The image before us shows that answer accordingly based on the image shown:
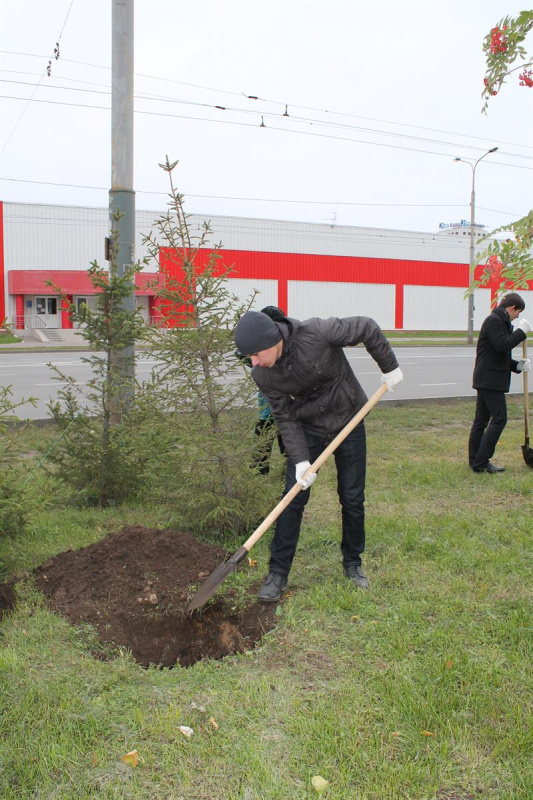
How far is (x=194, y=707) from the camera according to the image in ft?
9.06

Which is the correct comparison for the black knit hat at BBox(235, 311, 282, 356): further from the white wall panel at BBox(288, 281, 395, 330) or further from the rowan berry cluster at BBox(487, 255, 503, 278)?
the white wall panel at BBox(288, 281, 395, 330)

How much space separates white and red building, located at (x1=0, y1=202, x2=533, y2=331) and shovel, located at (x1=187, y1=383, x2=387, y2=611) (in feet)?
87.5

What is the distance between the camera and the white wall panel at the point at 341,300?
4156 centimetres

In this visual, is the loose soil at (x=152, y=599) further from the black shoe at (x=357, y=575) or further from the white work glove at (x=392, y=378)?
the white work glove at (x=392, y=378)

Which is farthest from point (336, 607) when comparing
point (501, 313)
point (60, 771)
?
point (501, 313)

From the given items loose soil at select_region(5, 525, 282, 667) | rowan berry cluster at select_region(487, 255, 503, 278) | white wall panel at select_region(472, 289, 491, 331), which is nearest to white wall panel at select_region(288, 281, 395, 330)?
white wall panel at select_region(472, 289, 491, 331)

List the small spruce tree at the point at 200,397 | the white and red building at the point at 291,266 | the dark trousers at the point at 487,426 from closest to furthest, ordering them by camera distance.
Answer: the small spruce tree at the point at 200,397 < the dark trousers at the point at 487,426 < the white and red building at the point at 291,266

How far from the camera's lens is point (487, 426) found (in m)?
6.97

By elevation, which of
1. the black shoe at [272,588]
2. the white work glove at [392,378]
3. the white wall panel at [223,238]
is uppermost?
the white wall panel at [223,238]

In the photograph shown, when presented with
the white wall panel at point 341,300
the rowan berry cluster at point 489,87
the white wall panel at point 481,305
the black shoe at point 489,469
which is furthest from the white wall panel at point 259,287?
the rowan berry cluster at point 489,87

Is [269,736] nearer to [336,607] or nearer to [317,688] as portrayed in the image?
[317,688]

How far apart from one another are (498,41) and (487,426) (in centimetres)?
470

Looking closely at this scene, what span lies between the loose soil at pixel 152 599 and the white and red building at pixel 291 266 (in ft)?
86.4

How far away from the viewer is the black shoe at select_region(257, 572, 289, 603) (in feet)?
12.5
